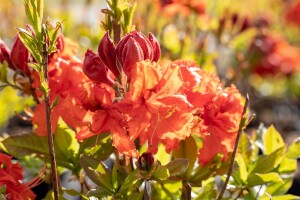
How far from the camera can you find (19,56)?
1010 millimetres

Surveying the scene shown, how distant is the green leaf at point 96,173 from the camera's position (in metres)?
0.91

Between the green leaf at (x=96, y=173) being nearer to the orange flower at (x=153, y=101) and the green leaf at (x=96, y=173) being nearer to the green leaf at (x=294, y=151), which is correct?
the orange flower at (x=153, y=101)

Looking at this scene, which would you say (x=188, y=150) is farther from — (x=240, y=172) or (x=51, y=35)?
(x=51, y=35)

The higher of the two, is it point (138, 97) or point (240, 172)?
point (138, 97)

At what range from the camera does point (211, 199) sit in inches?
43.4

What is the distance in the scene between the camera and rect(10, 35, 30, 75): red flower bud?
3.28ft

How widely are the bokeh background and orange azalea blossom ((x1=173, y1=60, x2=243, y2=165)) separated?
0.59m

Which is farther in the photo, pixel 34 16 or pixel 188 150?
pixel 188 150

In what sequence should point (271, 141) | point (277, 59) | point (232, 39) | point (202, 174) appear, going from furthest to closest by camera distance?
point (277, 59), point (232, 39), point (271, 141), point (202, 174)

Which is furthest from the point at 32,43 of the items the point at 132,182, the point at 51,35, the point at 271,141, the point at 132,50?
the point at 271,141

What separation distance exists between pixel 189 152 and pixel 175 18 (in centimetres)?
140

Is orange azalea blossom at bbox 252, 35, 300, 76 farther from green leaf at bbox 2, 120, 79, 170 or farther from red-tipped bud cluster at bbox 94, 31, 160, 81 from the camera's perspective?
red-tipped bud cluster at bbox 94, 31, 160, 81

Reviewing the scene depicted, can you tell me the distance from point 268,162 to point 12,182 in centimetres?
41

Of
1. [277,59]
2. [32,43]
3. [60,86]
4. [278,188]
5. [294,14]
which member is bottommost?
[277,59]
